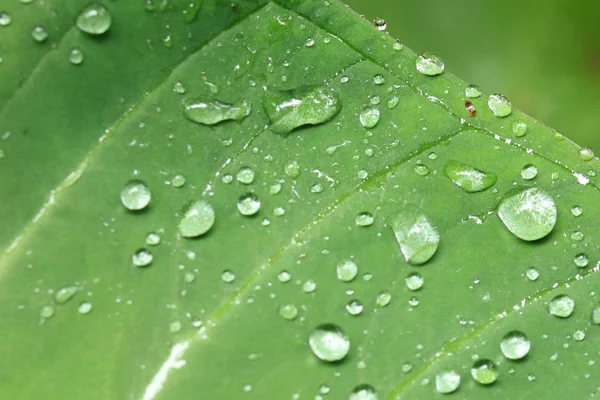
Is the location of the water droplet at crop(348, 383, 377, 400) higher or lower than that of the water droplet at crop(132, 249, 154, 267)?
lower

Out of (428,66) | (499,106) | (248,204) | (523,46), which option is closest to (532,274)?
(499,106)

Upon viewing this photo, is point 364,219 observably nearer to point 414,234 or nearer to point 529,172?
point 414,234

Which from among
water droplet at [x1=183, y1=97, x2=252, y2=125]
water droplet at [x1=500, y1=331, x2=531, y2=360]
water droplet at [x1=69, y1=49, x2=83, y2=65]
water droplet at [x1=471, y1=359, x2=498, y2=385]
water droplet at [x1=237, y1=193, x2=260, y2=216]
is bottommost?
water droplet at [x1=471, y1=359, x2=498, y2=385]

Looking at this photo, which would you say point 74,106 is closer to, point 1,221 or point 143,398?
point 1,221

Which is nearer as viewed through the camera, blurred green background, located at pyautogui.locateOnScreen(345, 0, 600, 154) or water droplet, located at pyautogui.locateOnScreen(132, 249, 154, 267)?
water droplet, located at pyautogui.locateOnScreen(132, 249, 154, 267)

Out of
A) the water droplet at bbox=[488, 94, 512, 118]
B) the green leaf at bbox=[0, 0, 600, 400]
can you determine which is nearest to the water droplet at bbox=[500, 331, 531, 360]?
the green leaf at bbox=[0, 0, 600, 400]

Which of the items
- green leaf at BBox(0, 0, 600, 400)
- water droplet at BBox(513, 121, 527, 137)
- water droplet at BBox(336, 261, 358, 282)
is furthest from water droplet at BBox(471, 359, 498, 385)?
water droplet at BBox(513, 121, 527, 137)

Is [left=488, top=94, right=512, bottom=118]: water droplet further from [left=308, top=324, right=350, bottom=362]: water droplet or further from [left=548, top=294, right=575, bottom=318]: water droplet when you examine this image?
[left=308, top=324, right=350, bottom=362]: water droplet

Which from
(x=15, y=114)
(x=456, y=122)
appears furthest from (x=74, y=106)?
(x=456, y=122)

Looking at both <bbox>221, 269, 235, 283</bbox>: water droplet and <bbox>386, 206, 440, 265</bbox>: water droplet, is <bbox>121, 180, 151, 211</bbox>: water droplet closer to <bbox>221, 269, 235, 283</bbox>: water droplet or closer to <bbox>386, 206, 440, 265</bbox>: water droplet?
<bbox>221, 269, 235, 283</bbox>: water droplet
